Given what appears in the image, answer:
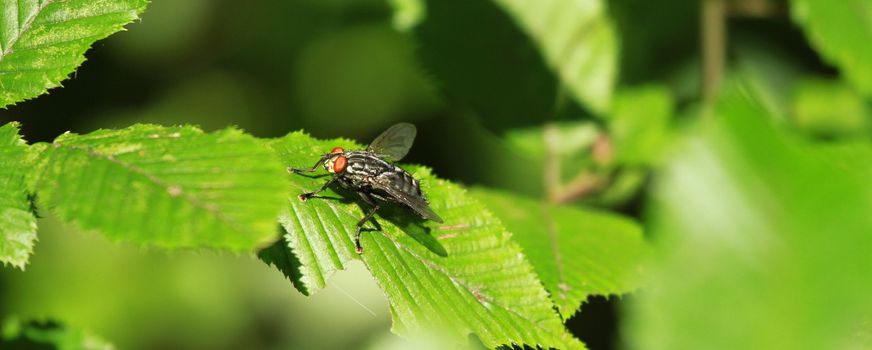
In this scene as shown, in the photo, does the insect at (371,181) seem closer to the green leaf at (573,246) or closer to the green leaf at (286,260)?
the green leaf at (286,260)

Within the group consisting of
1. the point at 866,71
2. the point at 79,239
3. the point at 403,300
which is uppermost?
the point at 79,239

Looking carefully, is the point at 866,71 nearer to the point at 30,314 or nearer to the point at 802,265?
the point at 802,265

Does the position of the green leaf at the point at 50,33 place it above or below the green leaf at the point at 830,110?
above

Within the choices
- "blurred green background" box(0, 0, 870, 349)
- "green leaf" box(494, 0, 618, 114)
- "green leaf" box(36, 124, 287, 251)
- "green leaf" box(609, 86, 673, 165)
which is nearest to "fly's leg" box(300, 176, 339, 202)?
"green leaf" box(36, 124, 287, 251)

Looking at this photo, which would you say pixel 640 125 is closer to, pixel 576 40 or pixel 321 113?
pixel 576 40

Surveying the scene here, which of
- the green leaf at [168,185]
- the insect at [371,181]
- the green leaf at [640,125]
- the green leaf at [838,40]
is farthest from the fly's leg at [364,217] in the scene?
the green leaf at [838,40]

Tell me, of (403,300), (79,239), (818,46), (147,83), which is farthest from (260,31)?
(403,300)

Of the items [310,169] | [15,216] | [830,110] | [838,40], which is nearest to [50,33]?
[15,216]
